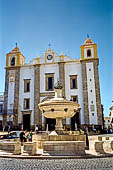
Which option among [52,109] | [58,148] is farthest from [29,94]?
[58,148]

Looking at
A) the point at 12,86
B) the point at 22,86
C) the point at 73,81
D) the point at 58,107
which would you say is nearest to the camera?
the point at 58,107

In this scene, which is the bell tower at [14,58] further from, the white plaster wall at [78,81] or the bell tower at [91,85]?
the bell tower at [91,85]

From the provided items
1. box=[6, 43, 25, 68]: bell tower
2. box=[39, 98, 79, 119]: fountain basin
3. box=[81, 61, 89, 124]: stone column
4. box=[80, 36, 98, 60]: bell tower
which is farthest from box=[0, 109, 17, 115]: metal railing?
box=[39, 98, 79, 119]: fountain basin

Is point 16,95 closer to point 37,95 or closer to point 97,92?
point 37,95

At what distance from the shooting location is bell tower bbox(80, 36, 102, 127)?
26248 millimetres

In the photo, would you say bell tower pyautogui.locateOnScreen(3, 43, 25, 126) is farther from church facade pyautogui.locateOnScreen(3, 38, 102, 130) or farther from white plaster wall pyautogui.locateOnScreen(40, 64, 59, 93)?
white plaster wall pyautogui.locateOnScreen(40, 64, 59, 93)

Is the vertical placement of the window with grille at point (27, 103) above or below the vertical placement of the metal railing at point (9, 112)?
above

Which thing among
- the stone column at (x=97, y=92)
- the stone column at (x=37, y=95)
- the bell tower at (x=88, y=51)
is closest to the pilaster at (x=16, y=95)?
the stone column at (x=37, y=95)

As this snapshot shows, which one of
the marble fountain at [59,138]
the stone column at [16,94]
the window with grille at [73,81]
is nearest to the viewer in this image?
the marble fountain at [59,138]

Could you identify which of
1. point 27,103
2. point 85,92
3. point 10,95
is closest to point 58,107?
point 85,92

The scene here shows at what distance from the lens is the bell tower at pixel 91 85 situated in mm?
26248

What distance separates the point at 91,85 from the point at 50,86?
631 cm

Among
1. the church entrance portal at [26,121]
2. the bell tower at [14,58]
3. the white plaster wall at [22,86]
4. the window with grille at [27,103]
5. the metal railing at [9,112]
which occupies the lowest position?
the church entrance portal at [26,121]

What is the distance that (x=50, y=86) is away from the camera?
96.2ft
